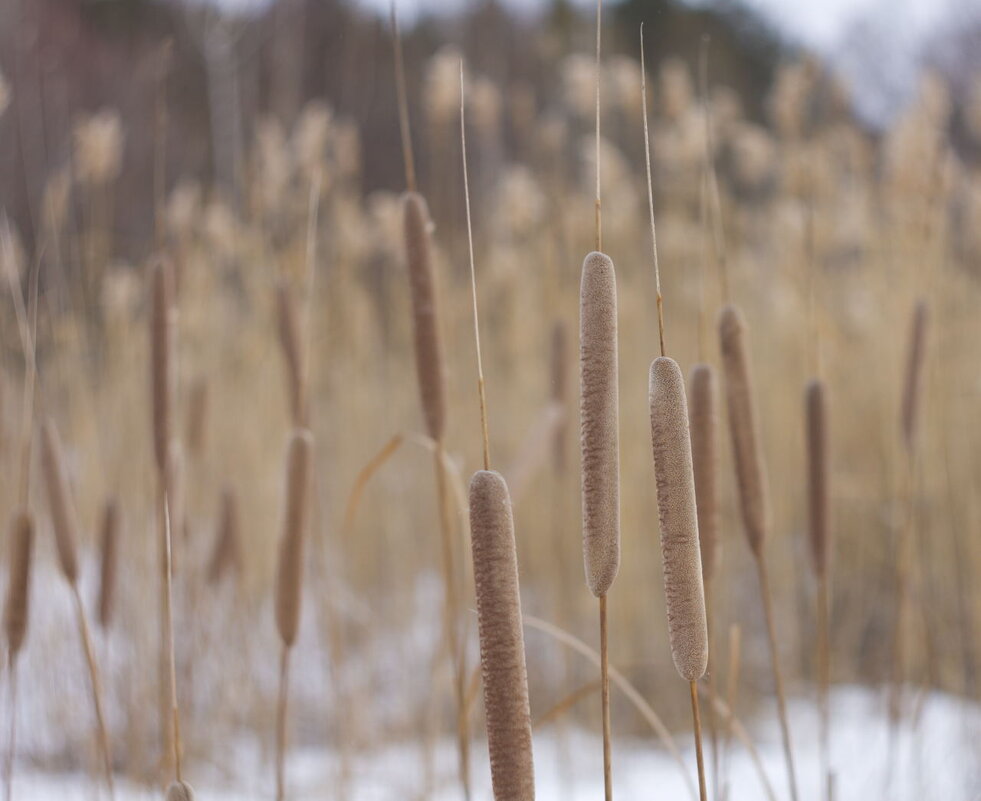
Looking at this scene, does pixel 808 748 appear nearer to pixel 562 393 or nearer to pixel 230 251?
pixel 562 393

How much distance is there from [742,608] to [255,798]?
1.18 metres

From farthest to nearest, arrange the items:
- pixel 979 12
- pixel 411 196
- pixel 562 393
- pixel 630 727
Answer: pixel 979 12
pixel 630 727
pixel 562 393
pixel 411 196

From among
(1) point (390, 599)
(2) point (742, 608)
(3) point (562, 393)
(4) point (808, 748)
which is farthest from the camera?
(2) point (742, 608)

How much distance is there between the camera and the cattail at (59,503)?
1.87 ft

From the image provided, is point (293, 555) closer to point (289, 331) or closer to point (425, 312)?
point (425, 312)

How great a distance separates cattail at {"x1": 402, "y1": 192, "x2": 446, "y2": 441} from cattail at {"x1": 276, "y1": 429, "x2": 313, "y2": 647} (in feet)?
0.23

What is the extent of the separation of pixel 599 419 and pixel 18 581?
37cm

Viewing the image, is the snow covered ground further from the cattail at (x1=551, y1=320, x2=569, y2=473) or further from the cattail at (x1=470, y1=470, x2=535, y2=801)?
the cattail at (x1=470, y1=470, x2=535, y2=801)

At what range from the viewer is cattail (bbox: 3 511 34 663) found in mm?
547

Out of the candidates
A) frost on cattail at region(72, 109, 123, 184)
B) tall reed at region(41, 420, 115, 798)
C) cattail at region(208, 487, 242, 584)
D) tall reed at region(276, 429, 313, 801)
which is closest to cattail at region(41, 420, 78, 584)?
tall reed at region(41, 420, 115, 798)

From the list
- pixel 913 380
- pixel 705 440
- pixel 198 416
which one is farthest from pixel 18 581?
pixel 913 380

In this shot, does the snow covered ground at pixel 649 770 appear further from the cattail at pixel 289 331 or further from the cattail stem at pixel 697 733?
the cattail stem at pixel 697 733

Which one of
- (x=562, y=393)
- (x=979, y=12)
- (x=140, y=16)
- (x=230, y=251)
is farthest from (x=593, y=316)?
(x=979, y=12)

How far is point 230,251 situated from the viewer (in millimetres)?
2125
